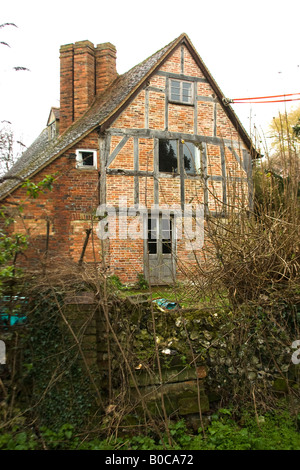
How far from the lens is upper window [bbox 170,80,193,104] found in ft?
38.6

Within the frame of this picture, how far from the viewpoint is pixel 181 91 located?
468 inches

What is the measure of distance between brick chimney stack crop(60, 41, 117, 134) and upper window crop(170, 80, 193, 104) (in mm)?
3060

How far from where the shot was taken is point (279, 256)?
464 cm

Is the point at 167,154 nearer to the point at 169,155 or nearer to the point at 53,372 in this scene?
the point at 169,155

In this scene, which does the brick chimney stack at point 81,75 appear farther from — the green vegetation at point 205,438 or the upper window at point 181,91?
the green vegetation at point 205,438

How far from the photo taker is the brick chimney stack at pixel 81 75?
13172mm

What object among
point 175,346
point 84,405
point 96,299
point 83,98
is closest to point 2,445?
point 84,405

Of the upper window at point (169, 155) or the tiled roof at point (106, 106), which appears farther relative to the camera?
the upper window at point (169, 155)

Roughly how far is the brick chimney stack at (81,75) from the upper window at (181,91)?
306 centimetres

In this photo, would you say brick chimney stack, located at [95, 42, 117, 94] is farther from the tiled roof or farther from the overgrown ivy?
the overgrown ivy

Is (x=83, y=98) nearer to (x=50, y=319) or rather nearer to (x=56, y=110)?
(x=56, y=110)

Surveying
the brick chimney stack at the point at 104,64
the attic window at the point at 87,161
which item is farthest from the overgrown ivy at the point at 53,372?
the brick chimney stack at the point at 104,64

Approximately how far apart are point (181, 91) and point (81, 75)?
3.80 meters

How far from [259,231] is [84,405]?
2.91 meters
